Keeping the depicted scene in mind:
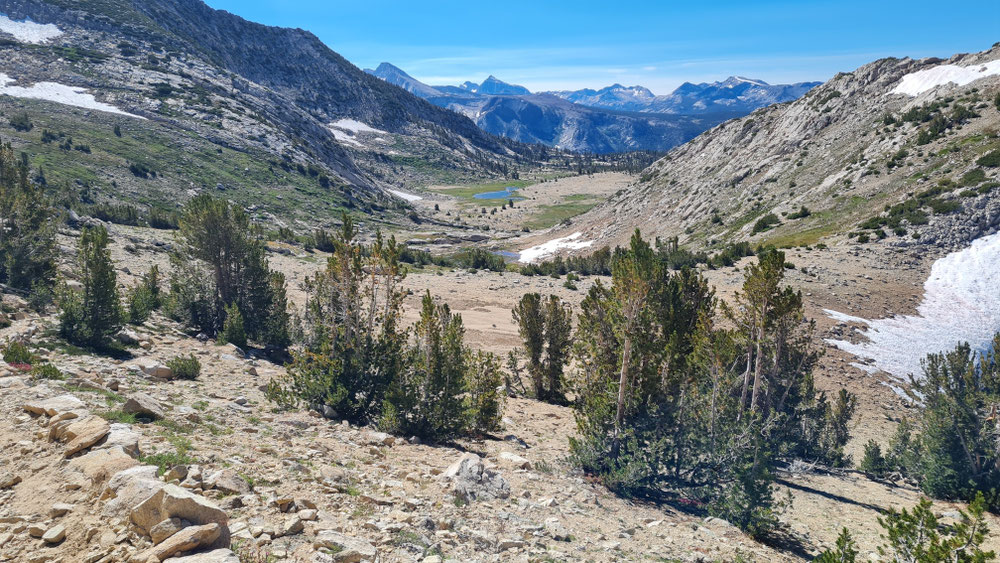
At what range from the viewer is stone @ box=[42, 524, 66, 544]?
505 centimetres

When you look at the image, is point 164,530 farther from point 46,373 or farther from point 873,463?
point 873,463

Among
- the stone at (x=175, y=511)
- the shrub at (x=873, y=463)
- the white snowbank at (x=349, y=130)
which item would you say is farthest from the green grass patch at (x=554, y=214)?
the stone at (x=175, y=511)

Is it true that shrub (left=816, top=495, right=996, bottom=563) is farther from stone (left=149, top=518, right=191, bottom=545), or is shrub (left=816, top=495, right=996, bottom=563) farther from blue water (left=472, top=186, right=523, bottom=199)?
blue water (left=472, top=186, right=523, bottom=199)

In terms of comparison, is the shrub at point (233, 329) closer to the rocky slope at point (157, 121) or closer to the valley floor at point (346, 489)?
the valley floor at point (346, 489)

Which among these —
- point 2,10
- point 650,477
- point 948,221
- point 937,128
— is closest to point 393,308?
point 650,477

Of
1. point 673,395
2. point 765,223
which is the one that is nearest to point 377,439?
point 673,395

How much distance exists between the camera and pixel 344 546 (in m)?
5.76

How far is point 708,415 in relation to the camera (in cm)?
1245

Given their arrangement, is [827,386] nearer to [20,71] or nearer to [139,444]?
[139,444]

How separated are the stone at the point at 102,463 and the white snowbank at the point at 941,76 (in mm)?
75556

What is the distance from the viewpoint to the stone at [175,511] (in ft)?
16.8

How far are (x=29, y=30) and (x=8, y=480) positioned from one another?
14357 cm

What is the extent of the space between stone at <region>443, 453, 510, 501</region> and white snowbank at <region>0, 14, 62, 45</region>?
444 ft

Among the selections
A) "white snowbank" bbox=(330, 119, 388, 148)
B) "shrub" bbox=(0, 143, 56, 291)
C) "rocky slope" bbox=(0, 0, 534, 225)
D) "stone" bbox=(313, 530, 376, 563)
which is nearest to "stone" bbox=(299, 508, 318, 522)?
"stone" bbox=(313, 530, 376, 563)
